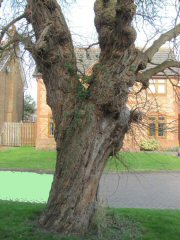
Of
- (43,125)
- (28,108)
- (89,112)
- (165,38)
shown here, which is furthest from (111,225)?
(28,108)

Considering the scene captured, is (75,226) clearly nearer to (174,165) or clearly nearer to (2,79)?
(174,165)

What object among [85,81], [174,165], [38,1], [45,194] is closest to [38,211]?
[85,81]

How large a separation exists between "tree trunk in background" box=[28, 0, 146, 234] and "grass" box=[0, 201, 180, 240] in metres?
0.33

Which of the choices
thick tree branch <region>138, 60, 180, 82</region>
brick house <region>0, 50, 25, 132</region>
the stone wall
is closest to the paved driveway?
thick tree branch <region>138, 60, 180, 82</region>

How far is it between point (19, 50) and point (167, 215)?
523 centimetres

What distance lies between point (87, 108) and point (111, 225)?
219cm

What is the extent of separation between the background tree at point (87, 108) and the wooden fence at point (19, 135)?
88.0 feet

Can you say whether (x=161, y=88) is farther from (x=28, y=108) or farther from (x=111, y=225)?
(x=28, y=108)

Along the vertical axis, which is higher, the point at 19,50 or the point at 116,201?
the point at 19,50

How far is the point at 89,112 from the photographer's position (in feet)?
23.6

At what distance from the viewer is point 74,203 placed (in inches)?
275

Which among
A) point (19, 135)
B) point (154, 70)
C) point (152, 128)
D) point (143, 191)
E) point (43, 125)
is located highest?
point (154, 70)

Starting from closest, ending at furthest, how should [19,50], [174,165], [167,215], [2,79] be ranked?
[167,215], [19,50], [174,165], [2,79]

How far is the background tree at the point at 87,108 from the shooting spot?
697 cm
